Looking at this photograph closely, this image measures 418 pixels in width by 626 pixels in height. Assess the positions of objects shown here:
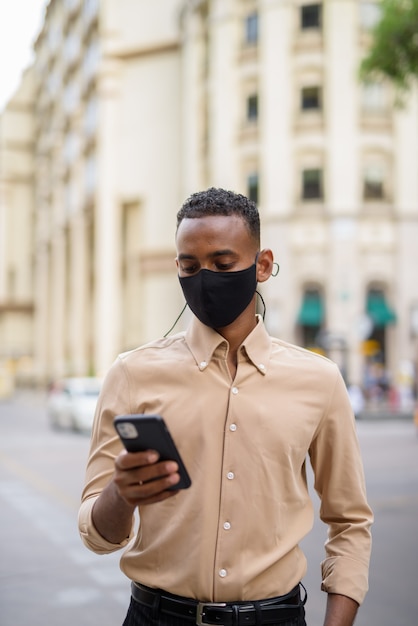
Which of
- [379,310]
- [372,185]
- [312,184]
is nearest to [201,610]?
[379,310]

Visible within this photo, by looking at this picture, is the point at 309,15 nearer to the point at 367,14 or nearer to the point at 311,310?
the point at 367,14

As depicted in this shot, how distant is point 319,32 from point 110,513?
3651 cm

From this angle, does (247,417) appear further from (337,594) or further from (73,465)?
→ (73,465)

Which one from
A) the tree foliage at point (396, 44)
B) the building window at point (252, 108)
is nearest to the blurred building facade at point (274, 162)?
the building window at point (252, 108)

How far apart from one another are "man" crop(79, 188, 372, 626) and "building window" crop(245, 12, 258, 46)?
36.8 meters

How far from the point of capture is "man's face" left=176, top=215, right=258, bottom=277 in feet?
6.83

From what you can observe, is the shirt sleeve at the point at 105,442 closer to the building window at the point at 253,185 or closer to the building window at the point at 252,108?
the building window at the point at 253,185

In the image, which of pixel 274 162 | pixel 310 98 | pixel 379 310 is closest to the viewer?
pixel 379 310

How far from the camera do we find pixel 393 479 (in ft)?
40.1

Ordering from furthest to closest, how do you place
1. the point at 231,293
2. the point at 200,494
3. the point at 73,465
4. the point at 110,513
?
1. the point at 73,465
2. the point at 231,293
3. the point at 200,494
4. the point at 110,513

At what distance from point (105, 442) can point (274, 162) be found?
3447 centimetres

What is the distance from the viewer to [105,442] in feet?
6.75

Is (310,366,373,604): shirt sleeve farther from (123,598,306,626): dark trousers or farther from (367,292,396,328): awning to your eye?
(367,292,396,328): awning

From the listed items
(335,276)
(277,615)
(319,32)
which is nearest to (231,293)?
(277,615)
